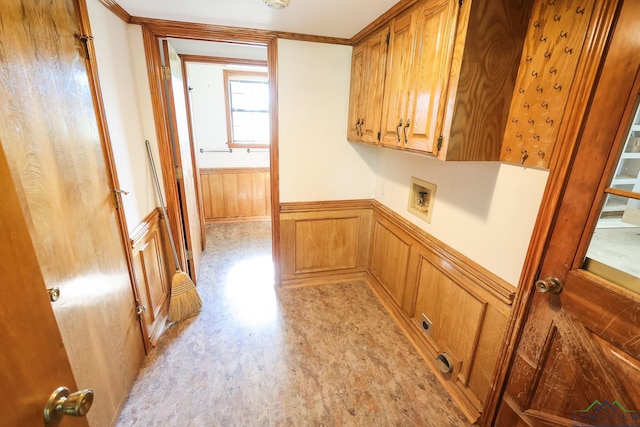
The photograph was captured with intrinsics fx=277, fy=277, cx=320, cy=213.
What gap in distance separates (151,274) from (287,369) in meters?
1.16

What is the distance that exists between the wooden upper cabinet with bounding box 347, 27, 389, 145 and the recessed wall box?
0.42 meters

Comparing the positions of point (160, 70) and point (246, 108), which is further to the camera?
point (246, 108)

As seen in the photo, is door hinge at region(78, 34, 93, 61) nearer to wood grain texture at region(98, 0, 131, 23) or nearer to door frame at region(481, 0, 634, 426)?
wood grain texture at region(98, 0, 131, 23)

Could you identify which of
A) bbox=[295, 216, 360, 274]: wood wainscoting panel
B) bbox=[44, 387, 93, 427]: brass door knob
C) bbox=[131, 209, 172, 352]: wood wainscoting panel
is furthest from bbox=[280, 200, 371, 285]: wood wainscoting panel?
bbox=[44, 387, 93, 427]: brass door knob

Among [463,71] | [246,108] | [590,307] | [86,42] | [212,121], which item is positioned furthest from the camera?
[246,108]

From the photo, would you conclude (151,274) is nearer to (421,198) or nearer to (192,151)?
(192,151)

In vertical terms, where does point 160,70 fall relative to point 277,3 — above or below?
below

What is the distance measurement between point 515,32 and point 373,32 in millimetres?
994

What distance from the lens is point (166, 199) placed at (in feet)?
7.17

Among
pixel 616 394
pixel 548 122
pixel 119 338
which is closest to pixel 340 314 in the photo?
pixel 119 338

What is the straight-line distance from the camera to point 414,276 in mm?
2008

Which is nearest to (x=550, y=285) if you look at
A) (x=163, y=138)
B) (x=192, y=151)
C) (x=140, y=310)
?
(x=140, y=310)

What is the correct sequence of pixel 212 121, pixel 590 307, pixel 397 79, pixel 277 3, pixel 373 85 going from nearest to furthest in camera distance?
→ pixel 590 307 → pixel 277 3 → pixel 397 79 → pixel 373 85 → pixel 212 121

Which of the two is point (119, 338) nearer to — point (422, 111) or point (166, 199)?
point (166, 199)
